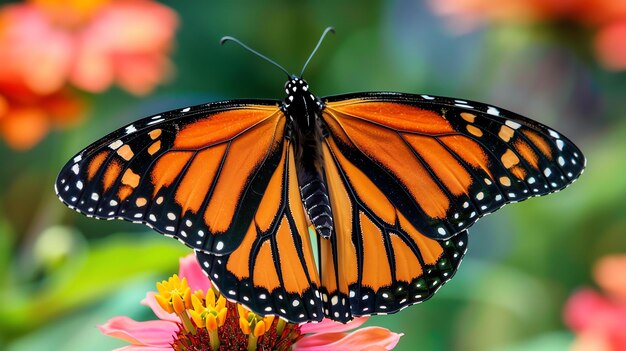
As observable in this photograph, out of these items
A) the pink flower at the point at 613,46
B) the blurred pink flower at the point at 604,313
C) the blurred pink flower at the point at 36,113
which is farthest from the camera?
the pink flower at the point at 613,46

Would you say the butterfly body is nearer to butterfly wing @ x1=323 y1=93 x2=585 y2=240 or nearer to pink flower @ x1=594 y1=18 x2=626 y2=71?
butterfly wing @ x1=323 y1=93 x2=585 y2=240

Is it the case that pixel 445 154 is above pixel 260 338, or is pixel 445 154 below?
above

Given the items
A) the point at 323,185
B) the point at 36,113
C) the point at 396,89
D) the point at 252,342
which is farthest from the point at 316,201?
the point at 396,89

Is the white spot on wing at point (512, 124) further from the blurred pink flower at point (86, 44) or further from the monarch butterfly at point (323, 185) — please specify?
the blurred pink flower at point (86, 44)

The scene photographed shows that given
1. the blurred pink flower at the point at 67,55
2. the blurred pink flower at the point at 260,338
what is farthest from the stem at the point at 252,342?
the blurred pink flower at the point at 67,55

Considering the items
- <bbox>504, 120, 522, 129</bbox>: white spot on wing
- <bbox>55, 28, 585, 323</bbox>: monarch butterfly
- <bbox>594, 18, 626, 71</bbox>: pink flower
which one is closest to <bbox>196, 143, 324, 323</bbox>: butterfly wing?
<bbox>55, 28, 585, 323</bbox>: monarch butterfly

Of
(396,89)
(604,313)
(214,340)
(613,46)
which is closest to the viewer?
(214,340)

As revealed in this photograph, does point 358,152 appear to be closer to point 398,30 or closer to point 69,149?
point 69,149

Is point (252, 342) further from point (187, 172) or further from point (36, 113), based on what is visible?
point (36, 113)

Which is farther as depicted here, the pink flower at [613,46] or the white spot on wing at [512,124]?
the pink flower at [613,46]
